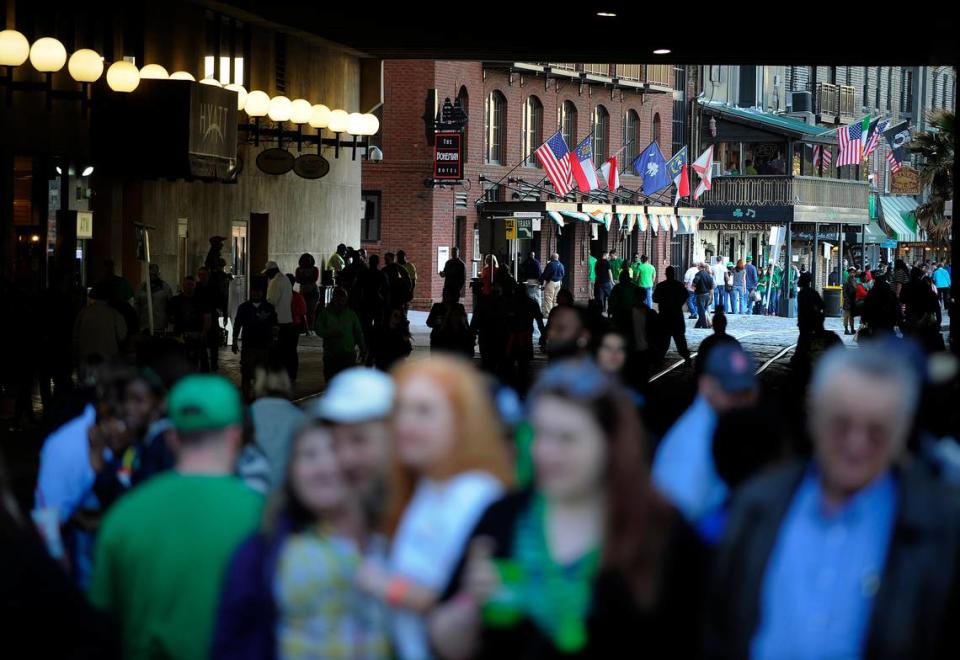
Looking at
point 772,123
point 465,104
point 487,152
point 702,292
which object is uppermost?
point 772,123

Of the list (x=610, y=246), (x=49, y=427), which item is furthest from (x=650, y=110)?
(x=49, y=427)

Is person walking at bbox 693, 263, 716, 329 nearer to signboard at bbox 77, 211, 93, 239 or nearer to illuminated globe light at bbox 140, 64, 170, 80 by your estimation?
illuminated globe light at bbox 140, 64, 170, 80

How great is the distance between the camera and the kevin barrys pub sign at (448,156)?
4803 centimetres

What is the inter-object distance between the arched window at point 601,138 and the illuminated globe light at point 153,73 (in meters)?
34.6

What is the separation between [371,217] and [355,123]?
17.5 m

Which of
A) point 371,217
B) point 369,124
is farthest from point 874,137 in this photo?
point 369,124

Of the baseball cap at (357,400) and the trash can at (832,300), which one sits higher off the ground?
the baseball cap at (357,400)

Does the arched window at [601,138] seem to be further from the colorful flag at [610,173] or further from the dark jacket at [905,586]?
the dark jacket at [905,586]

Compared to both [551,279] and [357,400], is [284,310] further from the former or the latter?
[551,279]

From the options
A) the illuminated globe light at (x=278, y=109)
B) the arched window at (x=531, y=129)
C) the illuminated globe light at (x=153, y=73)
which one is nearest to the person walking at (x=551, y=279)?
the arched window at (x=531, y=129)

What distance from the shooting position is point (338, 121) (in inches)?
1315

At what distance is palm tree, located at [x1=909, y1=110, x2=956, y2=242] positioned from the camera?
175 feet

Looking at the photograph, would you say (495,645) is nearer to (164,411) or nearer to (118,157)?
(164,411)

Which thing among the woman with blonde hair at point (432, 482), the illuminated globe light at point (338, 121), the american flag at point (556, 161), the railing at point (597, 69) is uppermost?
the railing at point (597, 69)
